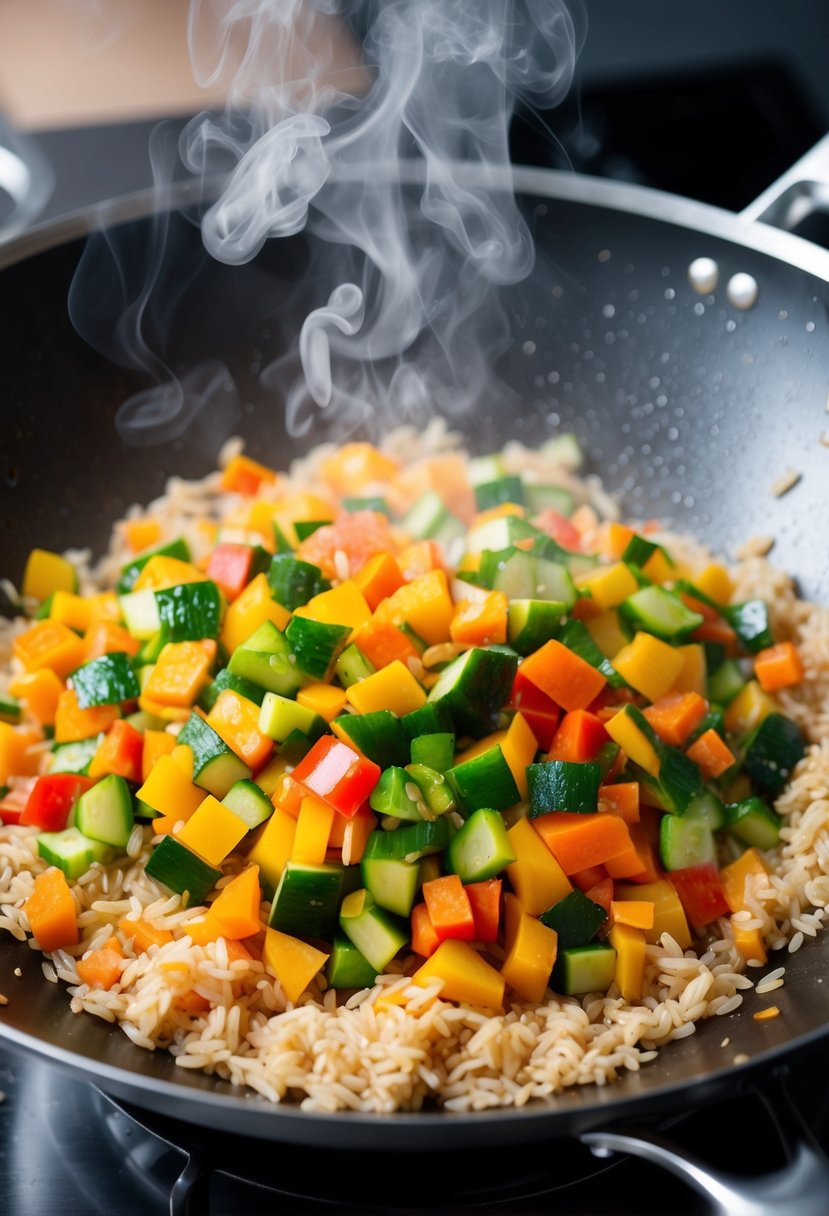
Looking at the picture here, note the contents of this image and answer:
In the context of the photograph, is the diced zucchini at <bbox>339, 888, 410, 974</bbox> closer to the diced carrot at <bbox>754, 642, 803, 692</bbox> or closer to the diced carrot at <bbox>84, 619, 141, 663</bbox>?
the diced carrot at <bbox>84, 619, 141, 663</bbox>

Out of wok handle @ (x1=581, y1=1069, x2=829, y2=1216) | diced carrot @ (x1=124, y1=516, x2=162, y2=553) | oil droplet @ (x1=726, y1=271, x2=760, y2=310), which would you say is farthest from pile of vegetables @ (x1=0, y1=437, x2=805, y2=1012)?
oil droplet @ (x1=726, y1=271, x2=760, y2=310)

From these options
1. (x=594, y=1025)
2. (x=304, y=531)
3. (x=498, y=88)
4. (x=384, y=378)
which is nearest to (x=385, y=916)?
(x=594, y=1025)

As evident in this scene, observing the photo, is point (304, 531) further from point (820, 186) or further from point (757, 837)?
point (820, 186)

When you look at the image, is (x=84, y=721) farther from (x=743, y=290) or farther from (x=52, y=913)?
(x=743, y=290)

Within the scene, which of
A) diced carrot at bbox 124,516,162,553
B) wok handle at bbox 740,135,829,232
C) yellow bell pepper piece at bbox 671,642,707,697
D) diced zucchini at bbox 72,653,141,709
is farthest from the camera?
diced carrot at bbox 124,516,162,553

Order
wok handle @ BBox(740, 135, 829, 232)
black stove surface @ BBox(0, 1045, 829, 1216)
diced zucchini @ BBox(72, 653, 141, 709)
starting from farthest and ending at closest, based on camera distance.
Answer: wok handle @ BBox(740, 135, 829, 232) < diced zucchini @ BBox(72, 653, 141, 709) < black stove surface @ BBox(0, 1045, 829, 1216)

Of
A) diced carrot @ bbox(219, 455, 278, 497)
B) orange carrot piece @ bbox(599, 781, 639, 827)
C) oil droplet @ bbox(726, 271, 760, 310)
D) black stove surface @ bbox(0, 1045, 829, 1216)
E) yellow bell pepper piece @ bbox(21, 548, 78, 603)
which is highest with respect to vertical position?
oil droplet @ bbox(726, 271, 760, 310)
